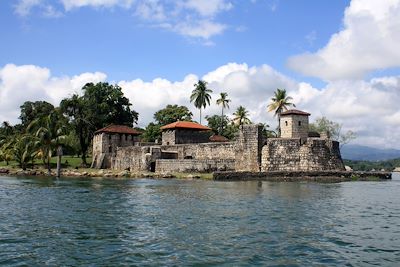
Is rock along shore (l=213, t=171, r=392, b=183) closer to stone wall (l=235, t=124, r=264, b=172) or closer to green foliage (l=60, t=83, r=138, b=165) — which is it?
stone wall (l=235, t=124, r=264, b=172)

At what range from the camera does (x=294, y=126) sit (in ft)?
151

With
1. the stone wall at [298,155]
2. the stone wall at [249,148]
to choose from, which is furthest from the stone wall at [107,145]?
the stone wall at [298,155]

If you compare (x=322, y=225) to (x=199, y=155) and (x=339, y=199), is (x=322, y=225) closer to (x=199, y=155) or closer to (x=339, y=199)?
(x=339, y=199)

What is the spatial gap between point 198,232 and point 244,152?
3078 centimetres

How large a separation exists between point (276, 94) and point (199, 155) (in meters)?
17.1

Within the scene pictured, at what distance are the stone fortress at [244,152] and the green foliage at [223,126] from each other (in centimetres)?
2029

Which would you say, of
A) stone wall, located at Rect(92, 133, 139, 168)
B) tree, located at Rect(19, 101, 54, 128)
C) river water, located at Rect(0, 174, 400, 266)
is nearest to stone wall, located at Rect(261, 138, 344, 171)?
river water, located at Rect(0, 174, 400, 266)

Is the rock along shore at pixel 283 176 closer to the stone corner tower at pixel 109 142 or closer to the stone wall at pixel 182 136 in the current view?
the stone wall at pixel 182 136

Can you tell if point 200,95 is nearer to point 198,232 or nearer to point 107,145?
point 107,145

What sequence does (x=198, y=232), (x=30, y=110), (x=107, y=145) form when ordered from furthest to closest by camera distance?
(x=30, y=110) < (x=107, y=145) < (x=198, y=232)

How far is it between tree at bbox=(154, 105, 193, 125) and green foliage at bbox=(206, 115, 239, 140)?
6.10 meters

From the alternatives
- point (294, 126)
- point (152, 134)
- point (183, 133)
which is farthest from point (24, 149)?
point (294, 126)

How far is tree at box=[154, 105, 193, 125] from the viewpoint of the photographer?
74000mm

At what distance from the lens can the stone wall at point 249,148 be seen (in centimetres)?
4353
